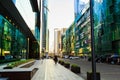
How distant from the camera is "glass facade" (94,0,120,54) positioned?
251ft

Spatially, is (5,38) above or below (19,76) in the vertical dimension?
above

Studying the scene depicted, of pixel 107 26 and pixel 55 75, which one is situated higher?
pixel 107 26

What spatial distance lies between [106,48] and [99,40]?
30.8 ft

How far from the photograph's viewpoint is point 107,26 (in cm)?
8375

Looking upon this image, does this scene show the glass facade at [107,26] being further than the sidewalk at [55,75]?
Yes

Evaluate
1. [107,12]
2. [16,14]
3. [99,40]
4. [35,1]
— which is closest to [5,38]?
[16,14]

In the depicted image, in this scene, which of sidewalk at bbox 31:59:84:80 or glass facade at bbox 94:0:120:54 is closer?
sidewalk at bbox 31:59:84:80

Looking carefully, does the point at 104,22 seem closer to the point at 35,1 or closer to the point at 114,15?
the point at 114,15

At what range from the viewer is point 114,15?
78062mm

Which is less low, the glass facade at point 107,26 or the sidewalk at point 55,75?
the glass facade at point 107,26

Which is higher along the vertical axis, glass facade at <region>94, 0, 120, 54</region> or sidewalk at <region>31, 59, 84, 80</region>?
glass facade at <region>94, 0, 120, 54</region>

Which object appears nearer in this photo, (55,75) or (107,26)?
(55,75)

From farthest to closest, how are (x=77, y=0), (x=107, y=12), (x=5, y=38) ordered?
1. (x=77, y=0)
2. (x=107, y=12)
3. (x=5, y=38)

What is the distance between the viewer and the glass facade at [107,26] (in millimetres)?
76456
